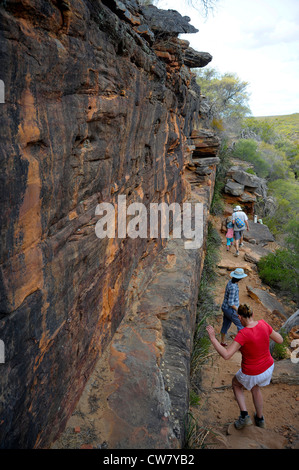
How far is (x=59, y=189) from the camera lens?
85.2 inches

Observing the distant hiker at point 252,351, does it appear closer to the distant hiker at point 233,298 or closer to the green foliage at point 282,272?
the distant hiker at point 233,298

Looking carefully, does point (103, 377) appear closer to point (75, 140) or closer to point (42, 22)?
point (75, 140)

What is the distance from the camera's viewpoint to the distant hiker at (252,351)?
3307mm

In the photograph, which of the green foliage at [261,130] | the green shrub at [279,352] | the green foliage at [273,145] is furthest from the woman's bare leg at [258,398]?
the green foliage at [261,130]

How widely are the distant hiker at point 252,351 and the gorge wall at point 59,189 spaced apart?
0.95m

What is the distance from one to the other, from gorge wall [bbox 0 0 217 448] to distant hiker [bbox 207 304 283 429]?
0.95m

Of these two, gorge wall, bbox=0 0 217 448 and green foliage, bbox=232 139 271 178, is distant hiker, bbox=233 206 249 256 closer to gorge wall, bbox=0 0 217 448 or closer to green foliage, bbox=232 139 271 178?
gorge wall, bbox=0 0 217 448

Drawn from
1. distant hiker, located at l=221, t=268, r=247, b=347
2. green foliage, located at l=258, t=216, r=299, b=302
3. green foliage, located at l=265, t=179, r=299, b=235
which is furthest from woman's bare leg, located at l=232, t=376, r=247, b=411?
green foliage, located at l=265, t=179, r=299, b=235

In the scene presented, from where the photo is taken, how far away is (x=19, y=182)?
170 centimetres

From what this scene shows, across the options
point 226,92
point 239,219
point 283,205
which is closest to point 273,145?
point 226,92

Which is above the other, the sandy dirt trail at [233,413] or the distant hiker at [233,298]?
the distant hiker at [233,298]

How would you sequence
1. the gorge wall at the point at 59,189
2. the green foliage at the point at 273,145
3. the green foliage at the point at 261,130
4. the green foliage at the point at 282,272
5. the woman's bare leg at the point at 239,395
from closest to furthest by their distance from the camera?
1. the gorge wall at the point at 59,189
2. the woman's bare leg at the point at 239,395
3. the green foliage at the point at 282,272
4. the green foliage at the point at 273,145
5. the green foliage at the point at 261,130

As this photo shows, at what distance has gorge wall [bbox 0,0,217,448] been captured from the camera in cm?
165
